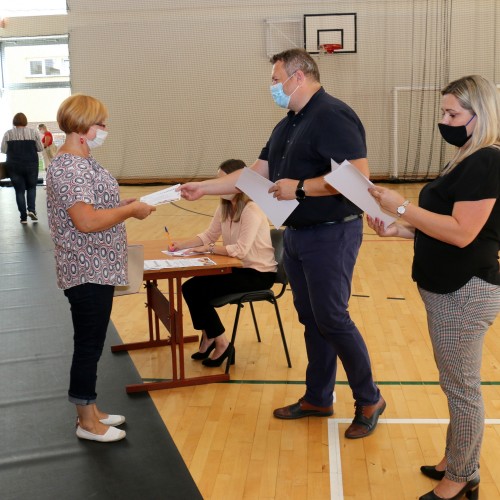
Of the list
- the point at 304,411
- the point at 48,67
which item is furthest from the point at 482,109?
the point at 48,67

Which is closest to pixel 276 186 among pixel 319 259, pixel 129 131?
pixel 319 259

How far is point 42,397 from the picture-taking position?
394 cm

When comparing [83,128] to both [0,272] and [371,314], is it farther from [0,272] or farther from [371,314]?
[0,272]

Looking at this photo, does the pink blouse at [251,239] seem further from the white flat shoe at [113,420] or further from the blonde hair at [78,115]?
the blonde hair at [78,115]

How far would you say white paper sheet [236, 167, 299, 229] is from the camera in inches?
125

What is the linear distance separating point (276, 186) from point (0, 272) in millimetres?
4927

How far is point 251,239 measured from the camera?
4242 millimetres

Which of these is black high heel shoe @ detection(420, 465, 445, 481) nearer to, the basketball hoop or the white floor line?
the white floor line

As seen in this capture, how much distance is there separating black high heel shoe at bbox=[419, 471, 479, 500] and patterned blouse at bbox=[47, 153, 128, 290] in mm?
1545

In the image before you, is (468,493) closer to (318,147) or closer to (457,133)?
(457,133)

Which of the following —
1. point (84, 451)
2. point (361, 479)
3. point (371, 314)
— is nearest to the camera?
point (361, 479)

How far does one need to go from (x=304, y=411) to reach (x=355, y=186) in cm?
145

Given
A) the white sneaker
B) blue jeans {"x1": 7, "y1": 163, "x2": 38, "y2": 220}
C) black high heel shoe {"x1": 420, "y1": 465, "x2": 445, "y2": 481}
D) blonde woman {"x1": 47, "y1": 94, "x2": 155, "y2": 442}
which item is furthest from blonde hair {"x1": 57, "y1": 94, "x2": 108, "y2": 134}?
the white sneaker

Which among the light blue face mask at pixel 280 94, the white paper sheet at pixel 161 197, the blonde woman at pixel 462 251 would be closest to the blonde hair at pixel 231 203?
the white paper sheet at pixel 161 197
